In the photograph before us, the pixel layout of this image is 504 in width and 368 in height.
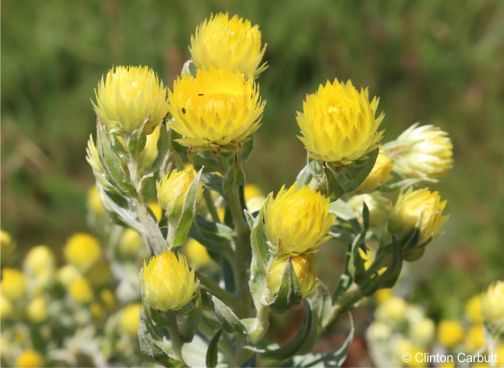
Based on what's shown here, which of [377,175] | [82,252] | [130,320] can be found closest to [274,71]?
[82,252]

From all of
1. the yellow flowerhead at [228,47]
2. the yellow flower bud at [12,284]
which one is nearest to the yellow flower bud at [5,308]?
the yellow flower bud at [12,284]

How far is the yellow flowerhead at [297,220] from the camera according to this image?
1150mm

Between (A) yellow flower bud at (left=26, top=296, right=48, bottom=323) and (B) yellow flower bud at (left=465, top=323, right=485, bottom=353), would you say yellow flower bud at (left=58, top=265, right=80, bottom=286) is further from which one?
(B) yellow flower bud at (left=465, top=323, right=485, bottom=353)

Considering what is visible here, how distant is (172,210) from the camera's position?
51.9 inches

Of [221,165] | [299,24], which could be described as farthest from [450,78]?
[221,165]

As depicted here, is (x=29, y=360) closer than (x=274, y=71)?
Yes

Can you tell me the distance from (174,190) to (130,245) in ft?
2.70

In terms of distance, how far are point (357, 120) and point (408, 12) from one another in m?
3.29

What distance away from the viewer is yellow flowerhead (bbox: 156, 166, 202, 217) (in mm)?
1308

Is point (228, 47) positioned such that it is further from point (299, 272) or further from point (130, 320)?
point (130, 320)

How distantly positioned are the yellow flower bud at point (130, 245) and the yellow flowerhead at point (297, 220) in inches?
36.7

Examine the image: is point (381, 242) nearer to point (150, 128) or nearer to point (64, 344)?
point (150, 128)

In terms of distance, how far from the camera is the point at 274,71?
13.0 feet

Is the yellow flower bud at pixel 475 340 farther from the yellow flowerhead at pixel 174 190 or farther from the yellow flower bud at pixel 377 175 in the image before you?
the yellow flowerhead at pixel 174 190
